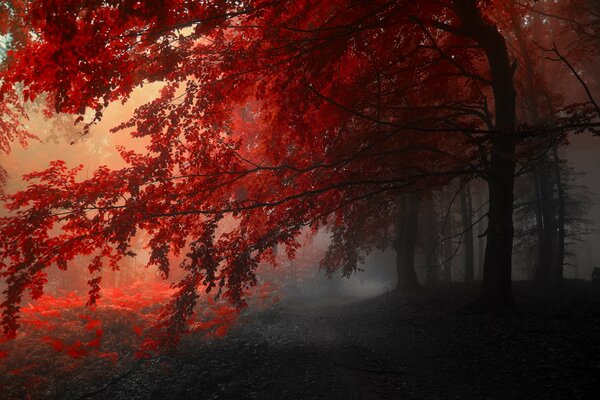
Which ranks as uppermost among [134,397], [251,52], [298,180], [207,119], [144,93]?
[144,93]

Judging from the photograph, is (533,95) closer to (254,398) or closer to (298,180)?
(298,180)

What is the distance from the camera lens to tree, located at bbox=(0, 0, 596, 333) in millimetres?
5703

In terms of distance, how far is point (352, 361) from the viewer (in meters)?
7.48

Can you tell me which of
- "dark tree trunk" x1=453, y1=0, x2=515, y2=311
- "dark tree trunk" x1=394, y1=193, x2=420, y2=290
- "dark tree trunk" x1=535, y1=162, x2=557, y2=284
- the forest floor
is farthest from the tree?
"dark tree trunk" x1=535, y1=162, x2=557, y2=284

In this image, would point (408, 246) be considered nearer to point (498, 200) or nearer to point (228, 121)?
point (498, 200)

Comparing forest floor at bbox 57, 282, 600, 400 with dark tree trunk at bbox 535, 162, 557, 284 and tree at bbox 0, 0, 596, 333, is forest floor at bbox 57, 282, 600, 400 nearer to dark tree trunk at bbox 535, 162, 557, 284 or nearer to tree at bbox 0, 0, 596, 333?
tree at bbox 0, 0, 596, 333

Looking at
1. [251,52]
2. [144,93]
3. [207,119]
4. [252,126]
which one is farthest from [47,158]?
[251,52]

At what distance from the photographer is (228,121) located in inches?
356

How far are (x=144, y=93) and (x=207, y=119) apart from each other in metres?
26.1

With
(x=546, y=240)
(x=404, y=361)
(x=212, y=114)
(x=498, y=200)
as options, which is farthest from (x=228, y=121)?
(x=546, y=240)

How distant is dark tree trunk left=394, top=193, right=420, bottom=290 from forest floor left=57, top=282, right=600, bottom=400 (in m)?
4.48

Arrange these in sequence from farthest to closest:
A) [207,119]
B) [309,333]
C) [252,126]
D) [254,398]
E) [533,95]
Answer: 1. [252,126]
2. [533,95]
3. [309,333]
4. [207,119]
5. [254,398]

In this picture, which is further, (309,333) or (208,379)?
(309,333)

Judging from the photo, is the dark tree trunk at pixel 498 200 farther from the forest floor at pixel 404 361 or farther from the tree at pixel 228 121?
the forest floor at pixel 404 361
